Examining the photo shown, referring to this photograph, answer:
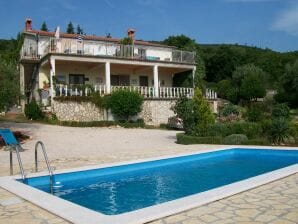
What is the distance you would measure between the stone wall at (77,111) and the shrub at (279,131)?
1301 centimetres

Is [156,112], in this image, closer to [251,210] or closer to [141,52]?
[141,52]

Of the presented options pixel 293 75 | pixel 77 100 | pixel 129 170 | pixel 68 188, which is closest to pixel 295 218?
pixel 68 188

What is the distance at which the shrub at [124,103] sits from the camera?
24375mm

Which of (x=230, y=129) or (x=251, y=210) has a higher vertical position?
(x=230, y=129)

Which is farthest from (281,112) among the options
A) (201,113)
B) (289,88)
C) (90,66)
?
(289,88)

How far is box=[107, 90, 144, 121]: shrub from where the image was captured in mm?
24375

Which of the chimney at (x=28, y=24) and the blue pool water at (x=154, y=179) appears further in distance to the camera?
the chimney at (x=28, y=24)

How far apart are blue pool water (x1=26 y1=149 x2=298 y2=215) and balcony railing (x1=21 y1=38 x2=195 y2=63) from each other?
643 inches

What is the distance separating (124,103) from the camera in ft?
80.0

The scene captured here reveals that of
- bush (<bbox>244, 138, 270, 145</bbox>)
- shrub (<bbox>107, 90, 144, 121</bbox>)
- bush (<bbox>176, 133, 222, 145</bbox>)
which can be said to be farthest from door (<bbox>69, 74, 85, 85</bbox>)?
bush (<bbox>244, 138, 270, 145</bbox>)

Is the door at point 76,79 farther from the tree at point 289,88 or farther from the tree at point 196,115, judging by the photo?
the tree at point 289,88

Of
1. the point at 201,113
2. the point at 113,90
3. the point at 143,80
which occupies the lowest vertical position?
the point at 201,113

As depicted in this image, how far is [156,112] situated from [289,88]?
23070 millimetres

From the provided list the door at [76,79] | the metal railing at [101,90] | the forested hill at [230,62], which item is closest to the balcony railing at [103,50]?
the door at [76,79]
